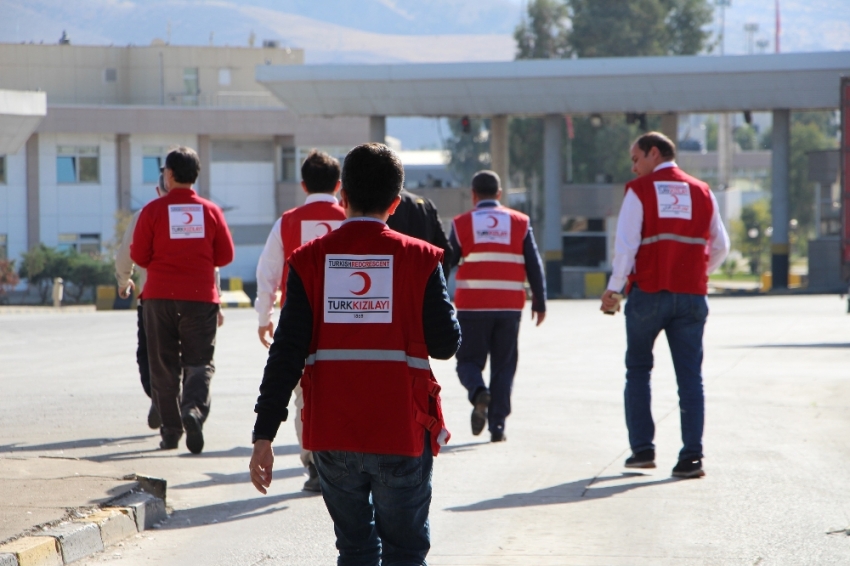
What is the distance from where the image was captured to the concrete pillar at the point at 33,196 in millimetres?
58125

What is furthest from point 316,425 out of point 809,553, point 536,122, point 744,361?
point 536,122

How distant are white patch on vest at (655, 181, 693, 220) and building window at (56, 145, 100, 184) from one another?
55236 mm

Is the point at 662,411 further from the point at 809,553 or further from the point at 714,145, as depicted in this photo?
the point at 714,145

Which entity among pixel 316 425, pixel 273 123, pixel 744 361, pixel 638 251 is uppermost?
pixel 273 123

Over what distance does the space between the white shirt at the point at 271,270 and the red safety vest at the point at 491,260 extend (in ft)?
6.69

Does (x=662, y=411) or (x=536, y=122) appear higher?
(x=536, y=122)

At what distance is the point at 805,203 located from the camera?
88.6 meters

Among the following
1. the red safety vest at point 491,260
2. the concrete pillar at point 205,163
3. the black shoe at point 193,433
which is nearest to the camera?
the black shoe at point 193,433

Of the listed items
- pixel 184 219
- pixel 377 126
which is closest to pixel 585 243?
pixel 377 126

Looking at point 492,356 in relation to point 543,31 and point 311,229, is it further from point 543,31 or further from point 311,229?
point 543,31

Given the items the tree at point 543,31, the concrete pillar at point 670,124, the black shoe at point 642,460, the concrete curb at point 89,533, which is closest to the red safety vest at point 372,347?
the concrete curb at point 89,533

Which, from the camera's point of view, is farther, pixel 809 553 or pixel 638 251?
pixel 638 251

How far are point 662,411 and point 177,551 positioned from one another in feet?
17.9

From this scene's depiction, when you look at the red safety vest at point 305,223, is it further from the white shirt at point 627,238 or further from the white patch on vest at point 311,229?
the white shirt at point 627,238
